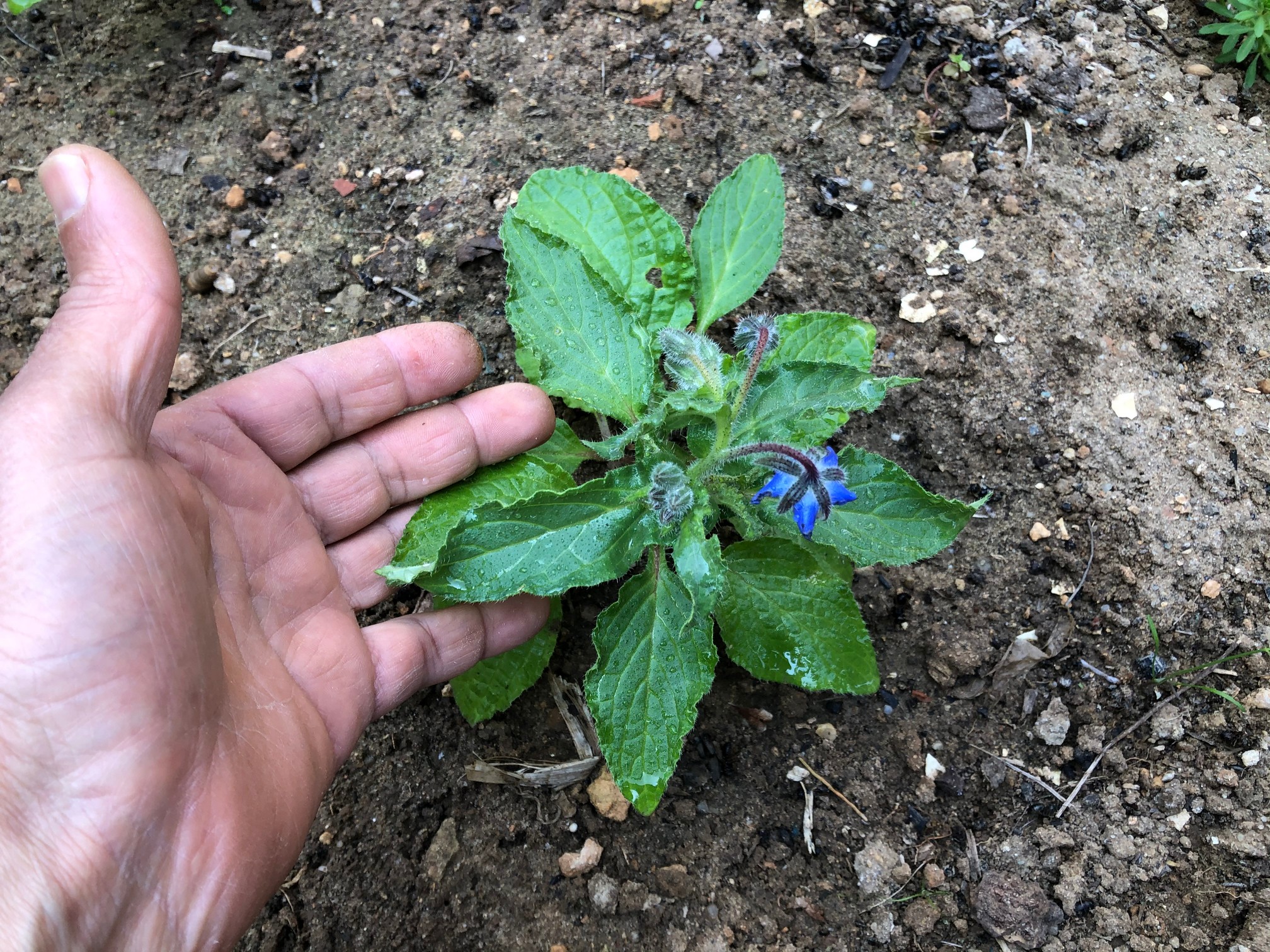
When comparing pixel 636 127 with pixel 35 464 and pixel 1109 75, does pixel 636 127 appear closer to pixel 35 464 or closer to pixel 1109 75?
pixel 1109 75

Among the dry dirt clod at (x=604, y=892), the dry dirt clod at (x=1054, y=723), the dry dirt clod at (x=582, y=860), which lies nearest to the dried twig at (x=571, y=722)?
the dry dirt clod at (x=582, y=860)

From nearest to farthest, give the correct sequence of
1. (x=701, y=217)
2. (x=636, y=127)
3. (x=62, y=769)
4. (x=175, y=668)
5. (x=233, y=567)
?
(x=62, y=769)
(x=175, y=668)
(x=233, y=567)
(x=701, y=217)
(x=636, y=127)

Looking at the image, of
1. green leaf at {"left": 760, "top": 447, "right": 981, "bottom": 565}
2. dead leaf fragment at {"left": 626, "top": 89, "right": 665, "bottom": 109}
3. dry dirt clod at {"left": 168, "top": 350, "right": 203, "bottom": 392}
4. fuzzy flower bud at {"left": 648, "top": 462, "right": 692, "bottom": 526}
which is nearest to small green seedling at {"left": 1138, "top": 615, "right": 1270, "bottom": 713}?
green leaf at {"left": 760, "top": 447, "right": 981, "bottom": 565}

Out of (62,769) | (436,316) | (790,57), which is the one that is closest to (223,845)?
(62,769)

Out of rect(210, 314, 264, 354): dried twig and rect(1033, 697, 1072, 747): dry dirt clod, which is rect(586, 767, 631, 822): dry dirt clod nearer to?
rect(1033, 697, 1072, 747): dry dirt clod

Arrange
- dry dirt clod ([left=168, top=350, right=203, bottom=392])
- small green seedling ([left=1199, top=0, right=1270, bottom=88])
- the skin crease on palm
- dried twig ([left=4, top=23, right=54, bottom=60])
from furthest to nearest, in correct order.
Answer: dried twig ([left=4, top=23, right=54, bottom=60]) → small green seedling ([left=1199, top=0, right=1270, bottom=88]) → dry dirt clod ([left=168, top=350, right=203, bottom=392]) → the skin crease on palm

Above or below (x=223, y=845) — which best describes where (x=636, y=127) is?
above

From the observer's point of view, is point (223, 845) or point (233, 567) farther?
point (233, 567)

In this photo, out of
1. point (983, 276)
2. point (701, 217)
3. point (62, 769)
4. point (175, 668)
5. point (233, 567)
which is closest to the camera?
point (62, 769)
